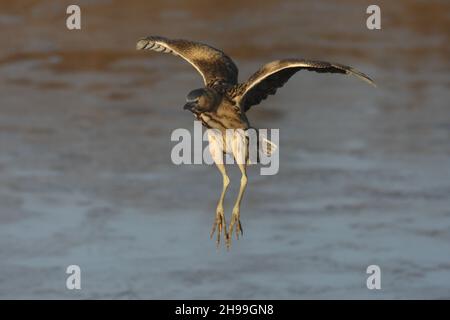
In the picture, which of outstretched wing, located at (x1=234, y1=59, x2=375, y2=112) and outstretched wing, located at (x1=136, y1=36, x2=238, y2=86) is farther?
outstretched wing, located at (x1=136, y1=36, x2=238, y2=86)

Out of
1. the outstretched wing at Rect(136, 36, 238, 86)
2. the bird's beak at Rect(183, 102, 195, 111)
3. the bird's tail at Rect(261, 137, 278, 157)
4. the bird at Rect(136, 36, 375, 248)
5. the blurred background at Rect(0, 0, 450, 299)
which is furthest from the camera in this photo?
the blurred background at Rect(0, 0, 450, 299)

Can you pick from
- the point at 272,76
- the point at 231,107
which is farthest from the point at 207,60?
the point at 231,107

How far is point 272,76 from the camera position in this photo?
11.0 meters

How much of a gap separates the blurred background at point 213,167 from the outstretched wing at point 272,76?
6308mm

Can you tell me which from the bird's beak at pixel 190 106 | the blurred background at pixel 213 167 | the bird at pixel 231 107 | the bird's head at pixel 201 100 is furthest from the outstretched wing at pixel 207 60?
the blurred background at pixel 213 167

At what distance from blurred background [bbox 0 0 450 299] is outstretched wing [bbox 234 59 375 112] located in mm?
6308

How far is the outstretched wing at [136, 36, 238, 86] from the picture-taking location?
10.9 metres

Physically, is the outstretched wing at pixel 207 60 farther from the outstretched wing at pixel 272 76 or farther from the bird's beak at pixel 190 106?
the bird's beak at pixel 190 106

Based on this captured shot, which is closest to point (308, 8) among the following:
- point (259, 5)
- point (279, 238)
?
point (259, 5)

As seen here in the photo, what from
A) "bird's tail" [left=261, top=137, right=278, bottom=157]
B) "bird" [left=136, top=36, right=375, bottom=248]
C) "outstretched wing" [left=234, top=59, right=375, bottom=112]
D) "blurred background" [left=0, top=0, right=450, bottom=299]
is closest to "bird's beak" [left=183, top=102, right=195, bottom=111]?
"bird" [left=136, top=36, right=375, bottom=248]

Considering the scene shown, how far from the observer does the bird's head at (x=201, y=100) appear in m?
9.98

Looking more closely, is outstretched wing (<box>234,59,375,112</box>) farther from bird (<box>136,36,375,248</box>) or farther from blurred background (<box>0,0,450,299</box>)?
blurred background (<box>0,0,450,299</box>)

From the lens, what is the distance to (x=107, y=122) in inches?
875

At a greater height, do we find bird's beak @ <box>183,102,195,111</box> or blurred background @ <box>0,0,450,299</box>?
blurred background @ <box>0,0,450,299</box>
